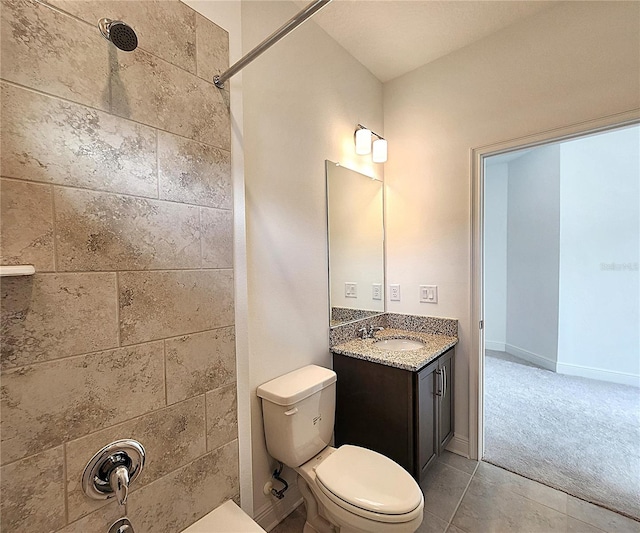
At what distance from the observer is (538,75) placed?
5.94 feet

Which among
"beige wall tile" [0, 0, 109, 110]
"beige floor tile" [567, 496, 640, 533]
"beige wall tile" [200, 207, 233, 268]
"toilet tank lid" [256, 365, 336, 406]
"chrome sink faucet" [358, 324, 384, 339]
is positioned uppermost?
"beige wall tile" [0, 0, 109, 110]

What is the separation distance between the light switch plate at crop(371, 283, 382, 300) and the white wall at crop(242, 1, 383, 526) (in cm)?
58

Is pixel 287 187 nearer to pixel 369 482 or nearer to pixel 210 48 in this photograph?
pixel 210 48

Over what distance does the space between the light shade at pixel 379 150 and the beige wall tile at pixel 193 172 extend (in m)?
1.36

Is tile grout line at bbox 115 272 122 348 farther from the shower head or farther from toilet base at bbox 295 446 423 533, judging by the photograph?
toilet base at bbox 295 446 423 533

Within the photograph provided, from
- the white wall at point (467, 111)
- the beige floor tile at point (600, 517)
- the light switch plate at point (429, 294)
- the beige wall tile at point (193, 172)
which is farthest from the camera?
the light switch plate at point (429, 294)

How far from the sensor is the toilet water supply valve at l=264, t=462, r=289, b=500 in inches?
60.7

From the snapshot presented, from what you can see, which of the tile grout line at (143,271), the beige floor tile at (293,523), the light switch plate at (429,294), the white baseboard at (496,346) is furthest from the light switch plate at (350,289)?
the white baseboard at (496,346)

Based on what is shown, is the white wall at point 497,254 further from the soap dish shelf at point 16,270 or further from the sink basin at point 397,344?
the soap dish shelf at point 16,270

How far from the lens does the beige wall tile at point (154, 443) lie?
82cm

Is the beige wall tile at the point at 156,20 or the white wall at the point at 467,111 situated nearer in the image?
the beige wall tile at the point at 156,20

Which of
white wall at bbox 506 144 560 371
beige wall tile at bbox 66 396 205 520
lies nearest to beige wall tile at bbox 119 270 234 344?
beige wall tile at bbox 66 396 205 520

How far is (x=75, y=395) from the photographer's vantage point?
2.70ft

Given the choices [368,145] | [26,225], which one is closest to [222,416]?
[26,225]
